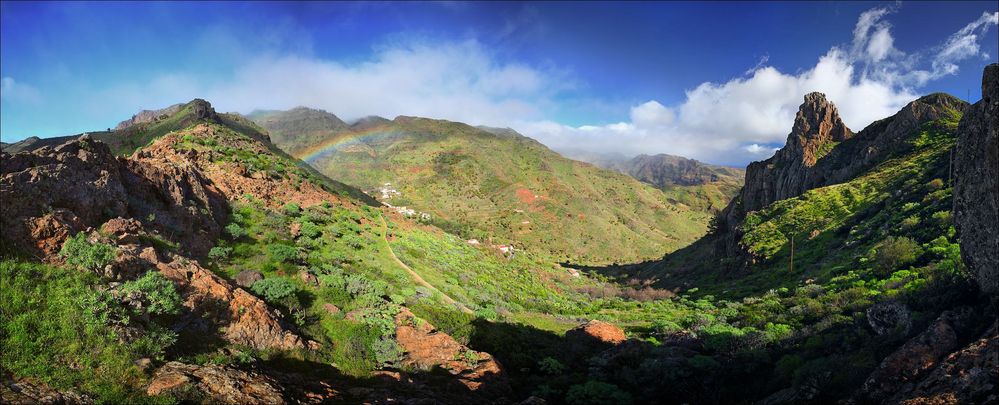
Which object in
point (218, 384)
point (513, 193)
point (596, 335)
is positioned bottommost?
point (596, 335)

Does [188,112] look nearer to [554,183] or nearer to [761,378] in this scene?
[761,378]

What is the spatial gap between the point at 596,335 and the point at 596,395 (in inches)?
343

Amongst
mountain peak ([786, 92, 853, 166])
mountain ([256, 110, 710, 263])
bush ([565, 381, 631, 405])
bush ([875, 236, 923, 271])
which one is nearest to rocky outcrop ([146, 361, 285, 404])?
bush ([565, 381, 631, 405])

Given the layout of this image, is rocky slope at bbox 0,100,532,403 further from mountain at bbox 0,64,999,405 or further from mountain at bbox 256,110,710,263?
mountain at bbox 256,110,710,263

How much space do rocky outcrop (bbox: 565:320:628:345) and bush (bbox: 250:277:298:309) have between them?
1335 centimetres

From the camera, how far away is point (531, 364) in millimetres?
16969

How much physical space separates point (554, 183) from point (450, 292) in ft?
398

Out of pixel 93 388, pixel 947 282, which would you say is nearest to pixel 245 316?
pixel 93 388

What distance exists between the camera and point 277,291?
47.6 feet

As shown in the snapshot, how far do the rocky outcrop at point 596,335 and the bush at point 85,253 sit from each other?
59.7ft

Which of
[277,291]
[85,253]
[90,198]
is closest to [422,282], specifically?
[277,291]

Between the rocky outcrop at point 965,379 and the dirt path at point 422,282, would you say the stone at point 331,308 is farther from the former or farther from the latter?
the rocky outcrop at point 965,379

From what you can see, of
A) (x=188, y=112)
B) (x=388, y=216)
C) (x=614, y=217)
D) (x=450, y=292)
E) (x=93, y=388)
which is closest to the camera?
(x=93, y=388)

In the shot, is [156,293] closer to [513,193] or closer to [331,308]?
[331,308]
